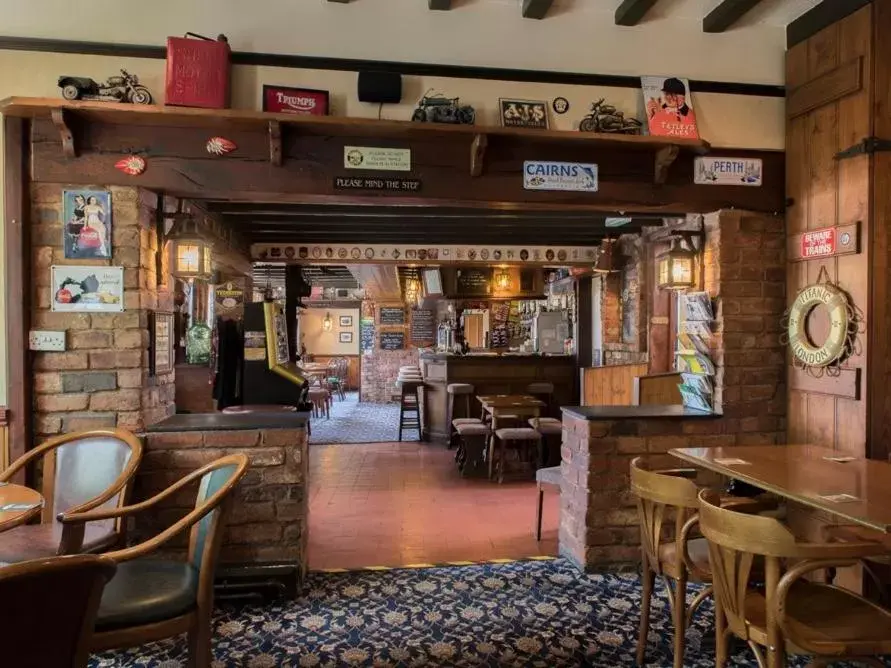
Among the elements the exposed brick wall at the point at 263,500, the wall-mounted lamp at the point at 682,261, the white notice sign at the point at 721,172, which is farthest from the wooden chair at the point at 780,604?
the white notice sign at the point at 721,172

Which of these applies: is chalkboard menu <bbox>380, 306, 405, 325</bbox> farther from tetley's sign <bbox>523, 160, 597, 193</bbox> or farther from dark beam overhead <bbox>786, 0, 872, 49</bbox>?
dark beam overhead <bbox>786, 0, 872, 49</bbox>

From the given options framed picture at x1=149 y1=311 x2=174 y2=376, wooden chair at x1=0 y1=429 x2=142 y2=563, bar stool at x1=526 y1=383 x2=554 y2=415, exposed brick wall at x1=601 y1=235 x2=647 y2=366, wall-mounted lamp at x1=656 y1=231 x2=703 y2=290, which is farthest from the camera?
bar stool at x1=526 y1=383 x2=554 y2=415

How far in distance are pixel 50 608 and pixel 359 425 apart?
26.5ft

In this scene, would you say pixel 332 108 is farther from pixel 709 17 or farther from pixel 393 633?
pixel 393 633

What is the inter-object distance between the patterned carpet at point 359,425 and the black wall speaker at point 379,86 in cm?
537

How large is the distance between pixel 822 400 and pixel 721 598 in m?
1.86

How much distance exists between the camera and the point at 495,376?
7480mm

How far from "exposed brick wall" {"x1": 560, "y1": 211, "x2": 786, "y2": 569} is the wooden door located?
0.12 meters

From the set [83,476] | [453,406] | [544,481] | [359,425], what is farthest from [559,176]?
[359,425]

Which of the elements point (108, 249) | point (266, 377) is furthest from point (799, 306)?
point (266, 377)

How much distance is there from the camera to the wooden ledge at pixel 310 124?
2773 mm

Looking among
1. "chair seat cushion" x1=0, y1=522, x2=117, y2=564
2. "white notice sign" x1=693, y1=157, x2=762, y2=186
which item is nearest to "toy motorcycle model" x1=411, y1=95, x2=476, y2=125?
"white notice sign" x1=693, y1=157, x2=762, y2=186

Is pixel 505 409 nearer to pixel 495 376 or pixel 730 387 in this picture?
pixel 495 376

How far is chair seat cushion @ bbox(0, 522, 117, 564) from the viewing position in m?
2.20
